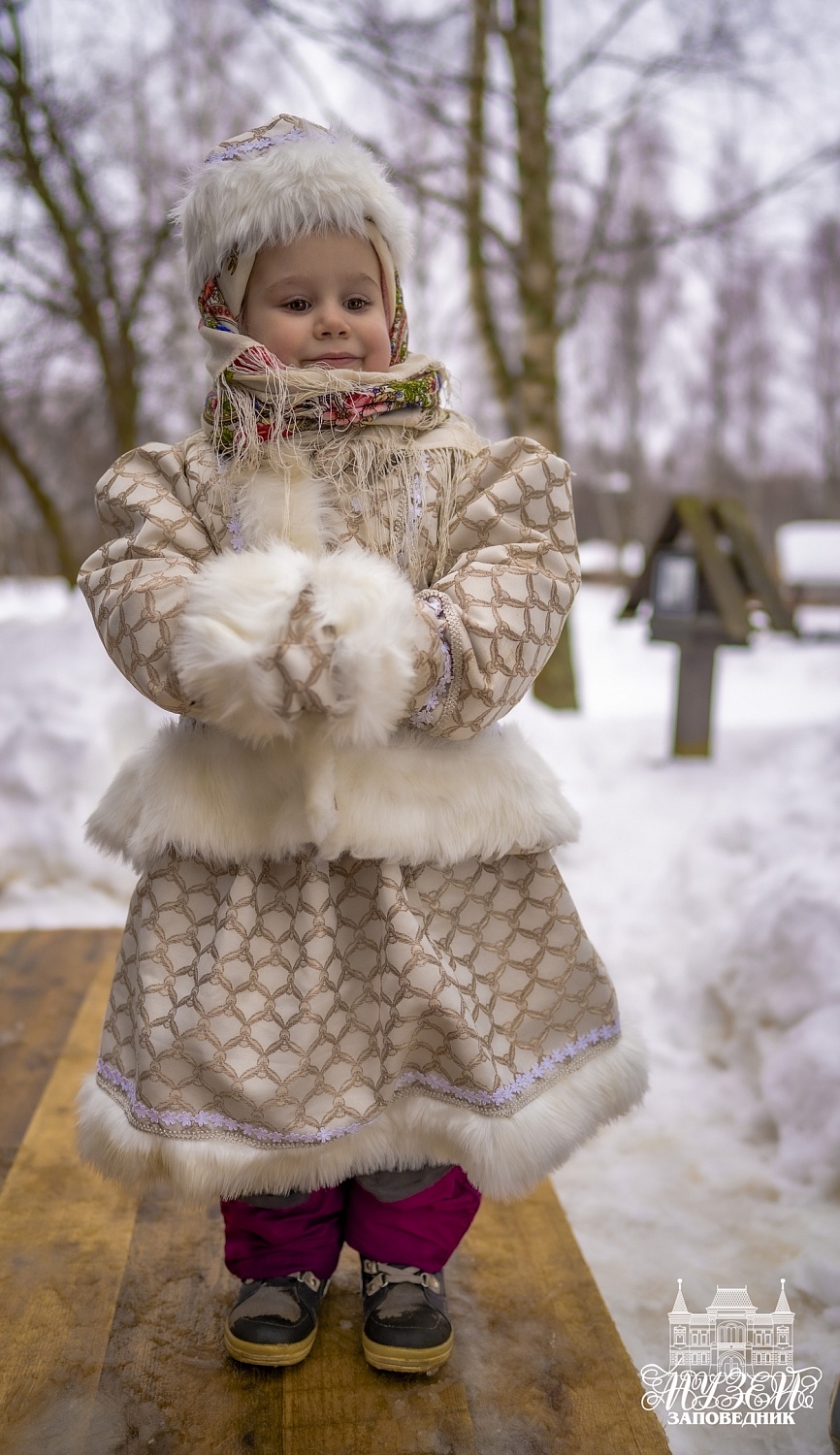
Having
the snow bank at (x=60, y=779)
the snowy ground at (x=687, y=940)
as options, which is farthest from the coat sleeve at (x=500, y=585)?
the snow bank at (x=60, y=779)

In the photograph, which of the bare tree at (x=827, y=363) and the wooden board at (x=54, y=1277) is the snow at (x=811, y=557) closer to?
the bare tree at (x=827, y=363)

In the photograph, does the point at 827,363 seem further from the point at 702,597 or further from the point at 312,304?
the point at 312,304

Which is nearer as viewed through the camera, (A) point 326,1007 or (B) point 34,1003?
(A) point 326,1007

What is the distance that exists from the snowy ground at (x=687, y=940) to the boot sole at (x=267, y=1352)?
0.48 meters

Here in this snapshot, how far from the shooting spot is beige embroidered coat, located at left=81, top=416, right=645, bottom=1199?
1.24 metres

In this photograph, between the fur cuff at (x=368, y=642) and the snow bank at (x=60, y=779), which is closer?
the fur cuff at (x=368, y=642)

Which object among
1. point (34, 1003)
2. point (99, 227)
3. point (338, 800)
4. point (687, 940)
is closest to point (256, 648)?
point (338, 800)

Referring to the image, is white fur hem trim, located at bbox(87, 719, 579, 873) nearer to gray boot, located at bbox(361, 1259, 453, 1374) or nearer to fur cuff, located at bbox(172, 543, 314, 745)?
fur cuff, located at bbox(172, 543, 314, 745)

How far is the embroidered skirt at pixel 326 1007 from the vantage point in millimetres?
1269

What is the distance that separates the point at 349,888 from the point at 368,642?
37 centimetres

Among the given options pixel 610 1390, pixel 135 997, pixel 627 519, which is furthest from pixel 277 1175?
pixel 627 519

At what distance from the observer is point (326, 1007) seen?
1.29m

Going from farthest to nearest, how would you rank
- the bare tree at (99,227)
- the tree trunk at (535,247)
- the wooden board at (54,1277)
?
the bare tree at (99,227), the tree trunk at (535,247), the wooden board at (54,1277)

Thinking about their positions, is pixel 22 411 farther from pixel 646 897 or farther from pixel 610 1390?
pixel 610 1390
